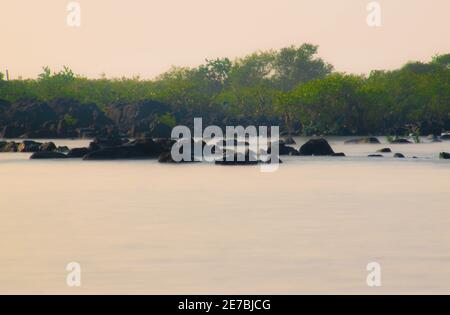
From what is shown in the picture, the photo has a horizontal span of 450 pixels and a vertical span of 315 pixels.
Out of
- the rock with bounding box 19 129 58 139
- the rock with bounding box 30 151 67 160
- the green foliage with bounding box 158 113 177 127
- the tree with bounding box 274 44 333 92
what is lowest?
the rock with bounding box 19 129 58 139

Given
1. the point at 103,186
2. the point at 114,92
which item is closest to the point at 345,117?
the point at 114,92

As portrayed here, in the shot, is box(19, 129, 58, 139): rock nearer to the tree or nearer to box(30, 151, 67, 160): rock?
box(30, 151, 67, 160): rock

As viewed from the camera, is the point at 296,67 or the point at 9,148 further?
the point at 296,67

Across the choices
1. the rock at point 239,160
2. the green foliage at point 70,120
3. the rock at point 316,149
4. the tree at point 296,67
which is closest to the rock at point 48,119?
the green foliage at point 70,120

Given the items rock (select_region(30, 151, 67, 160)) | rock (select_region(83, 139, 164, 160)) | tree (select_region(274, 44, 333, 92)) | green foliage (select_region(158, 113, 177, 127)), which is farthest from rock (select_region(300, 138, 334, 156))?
tree (select_region(274, 44, 333, 92))

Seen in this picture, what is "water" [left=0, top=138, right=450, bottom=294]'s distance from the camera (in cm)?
1494

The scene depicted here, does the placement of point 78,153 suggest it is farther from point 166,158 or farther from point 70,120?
point 70,120

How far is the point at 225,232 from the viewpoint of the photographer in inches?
786

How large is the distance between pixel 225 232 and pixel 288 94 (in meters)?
68.9

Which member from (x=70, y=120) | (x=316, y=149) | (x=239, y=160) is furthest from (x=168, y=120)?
(x=239, y=160)

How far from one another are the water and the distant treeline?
4770 cm
